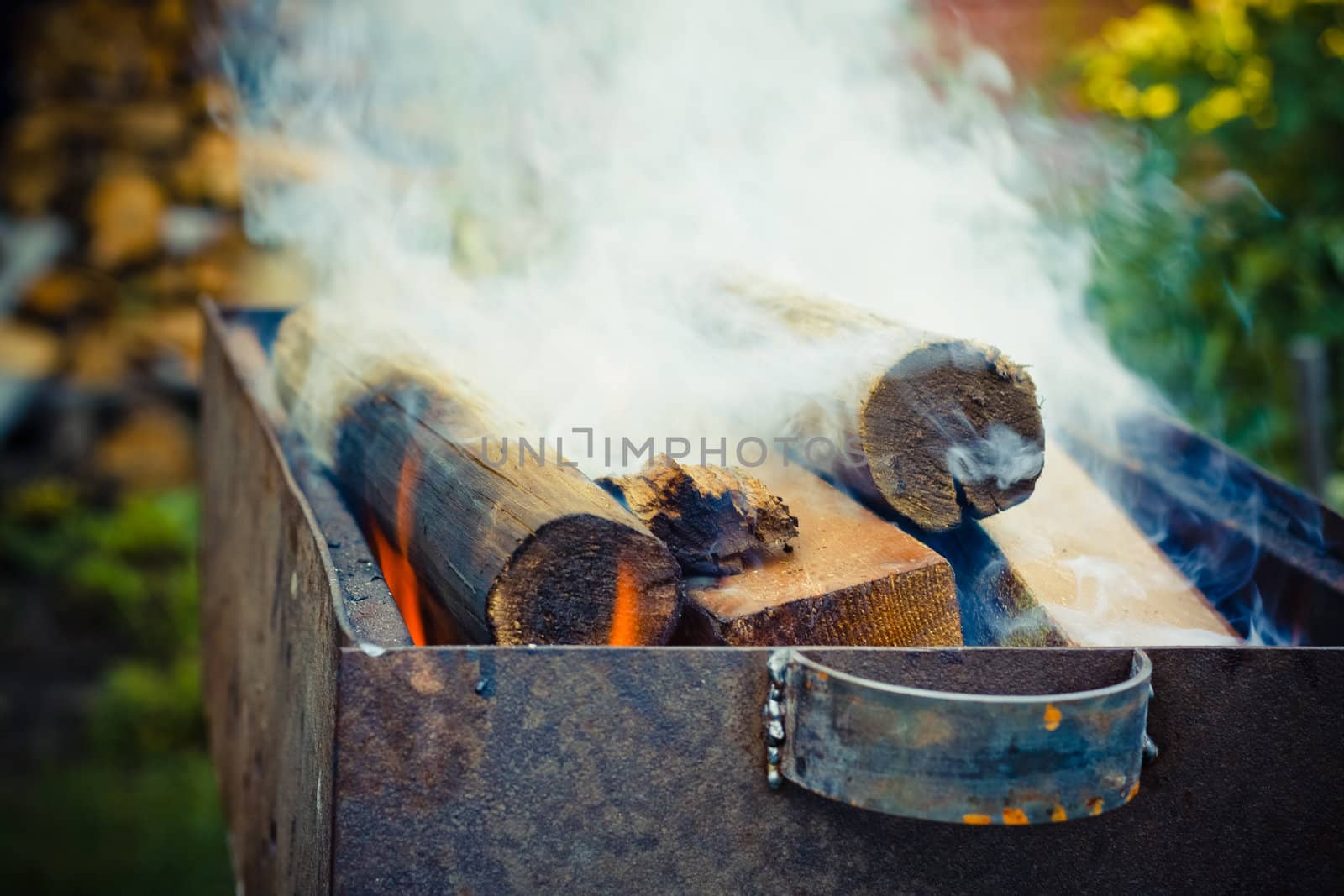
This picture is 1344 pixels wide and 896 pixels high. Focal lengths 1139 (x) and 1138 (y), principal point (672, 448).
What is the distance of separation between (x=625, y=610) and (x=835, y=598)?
27cm

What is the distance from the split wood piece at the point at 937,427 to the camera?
160 cm

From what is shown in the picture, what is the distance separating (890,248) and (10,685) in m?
3.26

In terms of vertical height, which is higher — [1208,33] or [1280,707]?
[1208,33]

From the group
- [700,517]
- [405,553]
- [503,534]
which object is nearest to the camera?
[503,534]

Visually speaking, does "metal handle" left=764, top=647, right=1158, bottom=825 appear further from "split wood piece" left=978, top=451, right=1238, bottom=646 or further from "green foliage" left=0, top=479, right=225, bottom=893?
"green foliage" left=0, top=479, right=225, bottom=893

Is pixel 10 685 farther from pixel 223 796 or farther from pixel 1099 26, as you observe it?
pixel 1099 26

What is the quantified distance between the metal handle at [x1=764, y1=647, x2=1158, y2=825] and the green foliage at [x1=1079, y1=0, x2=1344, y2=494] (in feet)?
11.1

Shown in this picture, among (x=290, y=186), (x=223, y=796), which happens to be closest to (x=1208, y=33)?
(x=290, y=186)

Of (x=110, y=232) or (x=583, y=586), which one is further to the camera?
(x=110, y=232)

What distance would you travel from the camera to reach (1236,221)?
4.46 metres

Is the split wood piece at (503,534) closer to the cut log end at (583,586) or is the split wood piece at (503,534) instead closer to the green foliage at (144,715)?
the cut log end at (583,586)

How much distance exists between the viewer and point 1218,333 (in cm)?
452

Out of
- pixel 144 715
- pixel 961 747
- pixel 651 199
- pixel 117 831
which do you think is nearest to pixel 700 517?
pixel 961 747

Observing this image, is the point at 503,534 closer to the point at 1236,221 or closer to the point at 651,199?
the point at 651,199
